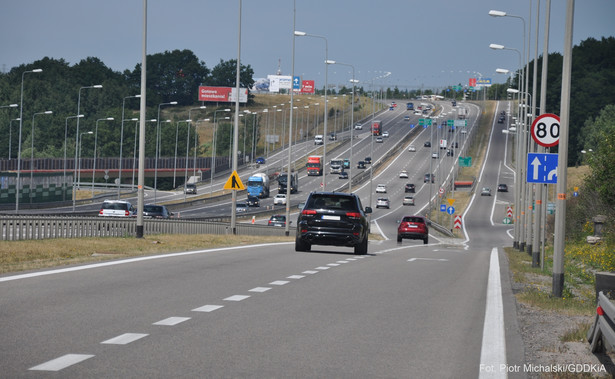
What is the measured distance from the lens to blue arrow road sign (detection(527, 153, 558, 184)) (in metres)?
22.2

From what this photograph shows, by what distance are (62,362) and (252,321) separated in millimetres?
3731

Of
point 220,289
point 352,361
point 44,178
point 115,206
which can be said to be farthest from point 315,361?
point 44,178

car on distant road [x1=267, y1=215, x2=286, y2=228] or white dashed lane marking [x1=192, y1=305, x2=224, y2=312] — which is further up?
white dashed lane marking [x1=192, y1=305, x2=224, y2=312]

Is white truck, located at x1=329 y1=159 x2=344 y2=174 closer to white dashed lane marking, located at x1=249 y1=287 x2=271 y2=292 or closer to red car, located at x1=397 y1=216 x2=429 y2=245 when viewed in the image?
red car, located at x1=397 y1=216 x2=429 y2=245

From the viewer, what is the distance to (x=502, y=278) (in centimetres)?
2320

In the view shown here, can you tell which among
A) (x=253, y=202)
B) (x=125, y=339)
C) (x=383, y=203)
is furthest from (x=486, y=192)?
(x=125, y=339)

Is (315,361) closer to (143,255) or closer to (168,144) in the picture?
(143,255)

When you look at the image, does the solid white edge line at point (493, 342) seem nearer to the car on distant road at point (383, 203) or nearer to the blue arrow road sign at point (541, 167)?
the blue arrow road sign at point (541, 167)

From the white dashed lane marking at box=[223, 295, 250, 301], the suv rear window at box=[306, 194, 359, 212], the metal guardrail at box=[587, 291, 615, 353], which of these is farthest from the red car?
the metal guardrail at box=[587, 291, 615, 353]

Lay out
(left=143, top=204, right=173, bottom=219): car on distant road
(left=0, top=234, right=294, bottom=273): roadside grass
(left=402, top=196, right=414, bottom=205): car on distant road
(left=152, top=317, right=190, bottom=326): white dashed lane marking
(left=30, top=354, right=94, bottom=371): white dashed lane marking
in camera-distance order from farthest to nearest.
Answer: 1. (left=402, top=196, right=414, bottom=205): car on distant road
2. (left=143, top=204, right=173, bottom=219): car on distant road
3. (left=0, top=234, right=294, bottom=273): roadside grass
4. (left=152, top=317, right=190, bottom=326): white dashed lane marking
5. (left=30, top=354, right=94, bottom=371): white dashed lane marking

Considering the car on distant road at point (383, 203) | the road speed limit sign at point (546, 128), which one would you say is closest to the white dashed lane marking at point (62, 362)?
the road speed limit sign at point (546, 128)

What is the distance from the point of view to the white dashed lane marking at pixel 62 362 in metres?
8.45

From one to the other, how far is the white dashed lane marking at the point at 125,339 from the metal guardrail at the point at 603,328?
13.9 feet

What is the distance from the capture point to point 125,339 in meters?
10.2
